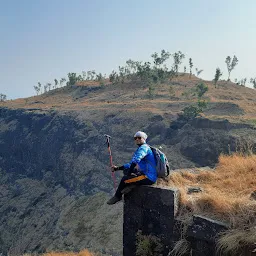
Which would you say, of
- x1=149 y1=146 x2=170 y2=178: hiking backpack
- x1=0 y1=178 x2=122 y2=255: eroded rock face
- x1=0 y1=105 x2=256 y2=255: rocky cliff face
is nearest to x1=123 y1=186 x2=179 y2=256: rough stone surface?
x1=149 y1=146 x2=170 y2=178: hiking backpack

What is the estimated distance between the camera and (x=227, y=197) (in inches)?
201

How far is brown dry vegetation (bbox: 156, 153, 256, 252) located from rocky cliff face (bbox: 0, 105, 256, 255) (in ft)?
42.4

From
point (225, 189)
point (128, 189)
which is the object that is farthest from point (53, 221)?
point (225, 189)

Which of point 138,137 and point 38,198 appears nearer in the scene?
point 138,137

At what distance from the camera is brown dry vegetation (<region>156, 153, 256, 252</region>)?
14.0 ft

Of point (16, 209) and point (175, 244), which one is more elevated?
point (175, 244)

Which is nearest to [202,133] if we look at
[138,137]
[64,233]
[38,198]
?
[64,233]

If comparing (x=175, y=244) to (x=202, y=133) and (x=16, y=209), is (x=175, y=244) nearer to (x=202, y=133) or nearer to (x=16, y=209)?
(x=202, y=133)

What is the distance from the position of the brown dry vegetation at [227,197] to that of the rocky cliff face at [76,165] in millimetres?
12925

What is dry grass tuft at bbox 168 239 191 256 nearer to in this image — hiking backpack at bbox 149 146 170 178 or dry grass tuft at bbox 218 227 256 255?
dry grass tuft at bbox 218 227 256 255

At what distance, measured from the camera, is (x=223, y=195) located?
17.2ft

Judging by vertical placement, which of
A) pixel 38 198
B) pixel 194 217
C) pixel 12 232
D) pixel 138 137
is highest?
pixel 138 137

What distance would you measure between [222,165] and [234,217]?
289 cm

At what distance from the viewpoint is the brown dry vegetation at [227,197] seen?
4.26 m
